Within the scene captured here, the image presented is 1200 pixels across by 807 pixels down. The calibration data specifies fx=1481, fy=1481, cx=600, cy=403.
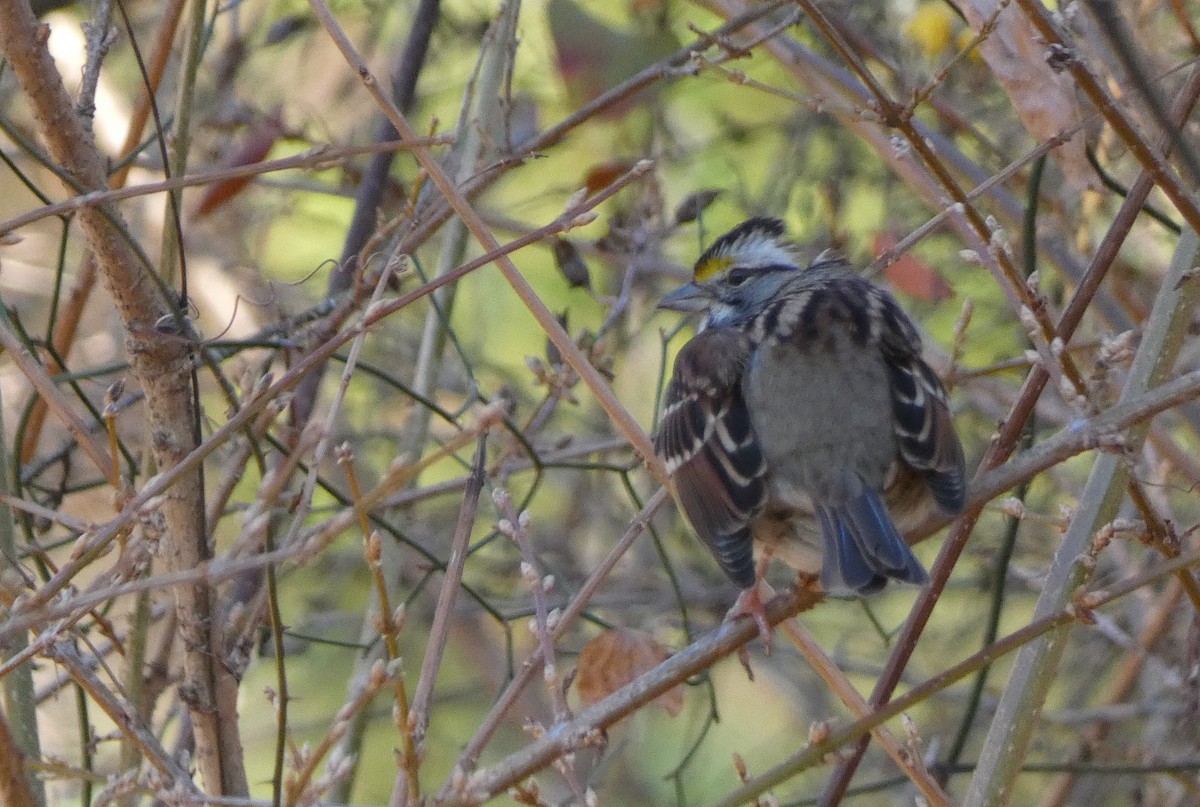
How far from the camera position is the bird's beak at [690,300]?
3.67 meters

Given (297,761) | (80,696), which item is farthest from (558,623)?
(80,696)

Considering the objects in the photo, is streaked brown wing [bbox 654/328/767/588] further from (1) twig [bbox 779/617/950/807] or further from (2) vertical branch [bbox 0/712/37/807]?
(2) vertical branch [bbox 0/712/37/807]

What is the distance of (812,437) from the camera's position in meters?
2.82

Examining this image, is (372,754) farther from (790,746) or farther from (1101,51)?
(1101,51)

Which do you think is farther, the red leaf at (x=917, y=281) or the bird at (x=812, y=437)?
the red leaf at (x=917, y=281)

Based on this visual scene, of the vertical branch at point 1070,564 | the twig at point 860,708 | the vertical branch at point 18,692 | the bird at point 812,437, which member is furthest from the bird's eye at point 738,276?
the vertical branch at point 18,692

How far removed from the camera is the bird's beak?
3666 mm

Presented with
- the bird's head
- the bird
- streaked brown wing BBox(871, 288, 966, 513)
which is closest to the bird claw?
the bird

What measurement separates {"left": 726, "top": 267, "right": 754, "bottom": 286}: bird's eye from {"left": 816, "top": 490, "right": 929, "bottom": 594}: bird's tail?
1089 millimetres

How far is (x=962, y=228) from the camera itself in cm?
251

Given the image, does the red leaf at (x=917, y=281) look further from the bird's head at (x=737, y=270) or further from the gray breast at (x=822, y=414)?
the gray breast at (x=822, y=414)

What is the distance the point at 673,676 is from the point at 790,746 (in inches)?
159

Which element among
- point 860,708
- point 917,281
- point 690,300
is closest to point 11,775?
point 860,708

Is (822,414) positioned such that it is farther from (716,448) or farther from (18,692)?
(18,692)
